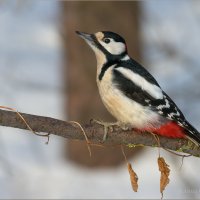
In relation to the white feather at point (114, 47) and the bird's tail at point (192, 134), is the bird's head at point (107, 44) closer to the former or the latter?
the white feather at point (114, 47)

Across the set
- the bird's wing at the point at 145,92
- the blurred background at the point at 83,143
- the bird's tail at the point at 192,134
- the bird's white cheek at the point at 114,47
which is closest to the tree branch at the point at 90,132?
the bird's tail at the point at 192,134

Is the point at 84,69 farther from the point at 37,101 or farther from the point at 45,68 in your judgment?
the point at 45,68

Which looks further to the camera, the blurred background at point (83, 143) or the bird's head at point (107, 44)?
the blurred background at point (83, 143)

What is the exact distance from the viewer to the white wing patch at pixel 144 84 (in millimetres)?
3548

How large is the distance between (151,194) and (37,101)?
4.08 m

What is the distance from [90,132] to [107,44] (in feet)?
2.83

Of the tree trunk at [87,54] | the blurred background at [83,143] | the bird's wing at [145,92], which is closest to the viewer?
the bird's wing at [145,92]

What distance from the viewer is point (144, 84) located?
3555mm

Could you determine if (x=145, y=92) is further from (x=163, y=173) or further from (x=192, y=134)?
(x=163, y=173)

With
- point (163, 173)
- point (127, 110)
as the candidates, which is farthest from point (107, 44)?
point (163, 173)

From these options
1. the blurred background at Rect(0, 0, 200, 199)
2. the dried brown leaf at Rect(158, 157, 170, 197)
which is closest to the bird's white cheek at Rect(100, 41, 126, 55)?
the dried brown leaf at Rect(158, 157, 170, 197)

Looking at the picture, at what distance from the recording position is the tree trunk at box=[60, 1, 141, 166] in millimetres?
7676

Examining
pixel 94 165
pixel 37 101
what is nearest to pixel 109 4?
pixel 94 165

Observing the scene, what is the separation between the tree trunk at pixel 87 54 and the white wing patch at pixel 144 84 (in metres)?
3.92
